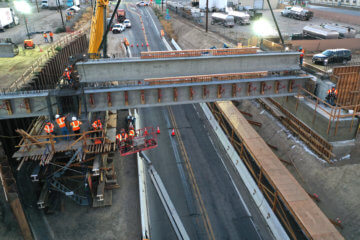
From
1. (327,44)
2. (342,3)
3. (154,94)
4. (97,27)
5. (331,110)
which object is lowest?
(331,110)

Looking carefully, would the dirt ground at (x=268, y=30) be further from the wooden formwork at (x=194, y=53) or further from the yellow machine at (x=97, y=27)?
the yellow machine at (x=97, y=27)

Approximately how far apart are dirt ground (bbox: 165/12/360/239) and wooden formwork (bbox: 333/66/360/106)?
3.77 metres

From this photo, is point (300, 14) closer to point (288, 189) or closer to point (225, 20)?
point (225, 20)

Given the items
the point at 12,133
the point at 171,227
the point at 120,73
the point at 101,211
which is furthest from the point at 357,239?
the point at 12,133

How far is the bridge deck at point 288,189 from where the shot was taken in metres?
15.9

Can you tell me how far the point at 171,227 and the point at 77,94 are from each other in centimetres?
1153

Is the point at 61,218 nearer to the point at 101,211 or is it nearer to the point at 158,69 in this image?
the point at 101,211

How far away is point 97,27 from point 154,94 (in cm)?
867

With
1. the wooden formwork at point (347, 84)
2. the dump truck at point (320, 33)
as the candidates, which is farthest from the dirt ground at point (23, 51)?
the dump truck at point (320, 33)

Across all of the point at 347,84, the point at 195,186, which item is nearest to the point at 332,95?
the point at 347,84

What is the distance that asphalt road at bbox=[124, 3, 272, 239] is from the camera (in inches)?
758

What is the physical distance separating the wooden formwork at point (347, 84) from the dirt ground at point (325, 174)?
3772mm

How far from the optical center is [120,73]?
21.7 meters

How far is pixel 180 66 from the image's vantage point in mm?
22469
